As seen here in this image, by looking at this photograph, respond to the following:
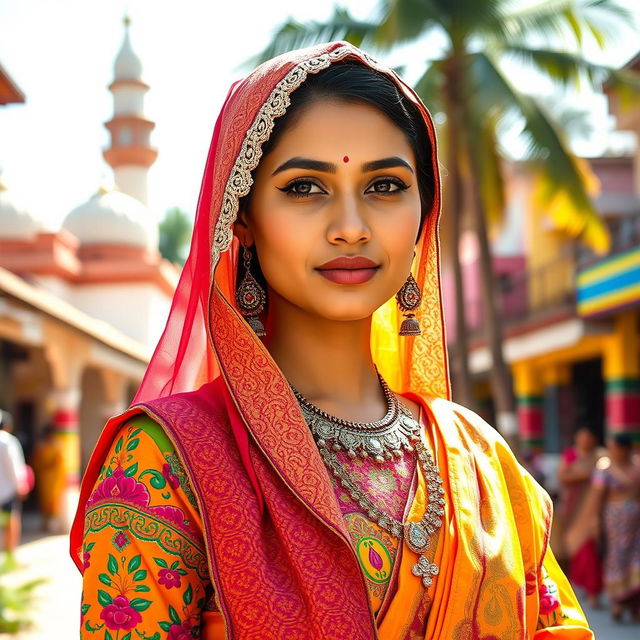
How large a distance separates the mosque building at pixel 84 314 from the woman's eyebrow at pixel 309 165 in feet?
34.1

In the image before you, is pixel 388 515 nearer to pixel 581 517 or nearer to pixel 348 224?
Answer: pixel 348 224

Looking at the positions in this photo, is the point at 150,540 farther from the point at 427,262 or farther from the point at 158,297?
the point at 158,297

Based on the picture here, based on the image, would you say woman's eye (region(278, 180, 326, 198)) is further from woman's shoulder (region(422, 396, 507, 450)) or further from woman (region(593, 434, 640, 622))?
woman (region(593, 434, 640, 622))

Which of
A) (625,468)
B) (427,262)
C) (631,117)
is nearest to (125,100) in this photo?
(631,117)

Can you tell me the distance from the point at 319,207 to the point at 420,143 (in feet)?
0.92

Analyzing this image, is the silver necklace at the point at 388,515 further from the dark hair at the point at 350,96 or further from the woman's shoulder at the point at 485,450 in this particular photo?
the dark hair at the point at 350,96

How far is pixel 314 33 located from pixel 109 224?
415 inches

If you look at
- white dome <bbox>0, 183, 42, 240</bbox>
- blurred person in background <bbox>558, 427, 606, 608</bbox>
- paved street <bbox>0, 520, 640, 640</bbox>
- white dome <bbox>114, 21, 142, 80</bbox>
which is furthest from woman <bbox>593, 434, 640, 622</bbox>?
white dome <bbox>114, 21, 142, 80</bbox>

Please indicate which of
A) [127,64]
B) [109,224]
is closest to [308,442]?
[109,224]

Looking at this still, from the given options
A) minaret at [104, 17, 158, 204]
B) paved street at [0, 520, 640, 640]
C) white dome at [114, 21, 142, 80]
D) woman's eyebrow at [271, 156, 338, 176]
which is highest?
white dome at [114, 21, 142, 80]

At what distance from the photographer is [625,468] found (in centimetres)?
767

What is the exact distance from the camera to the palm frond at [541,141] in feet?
36.7

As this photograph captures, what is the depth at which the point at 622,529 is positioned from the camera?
7.58 m

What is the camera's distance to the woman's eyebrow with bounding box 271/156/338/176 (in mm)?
1589
